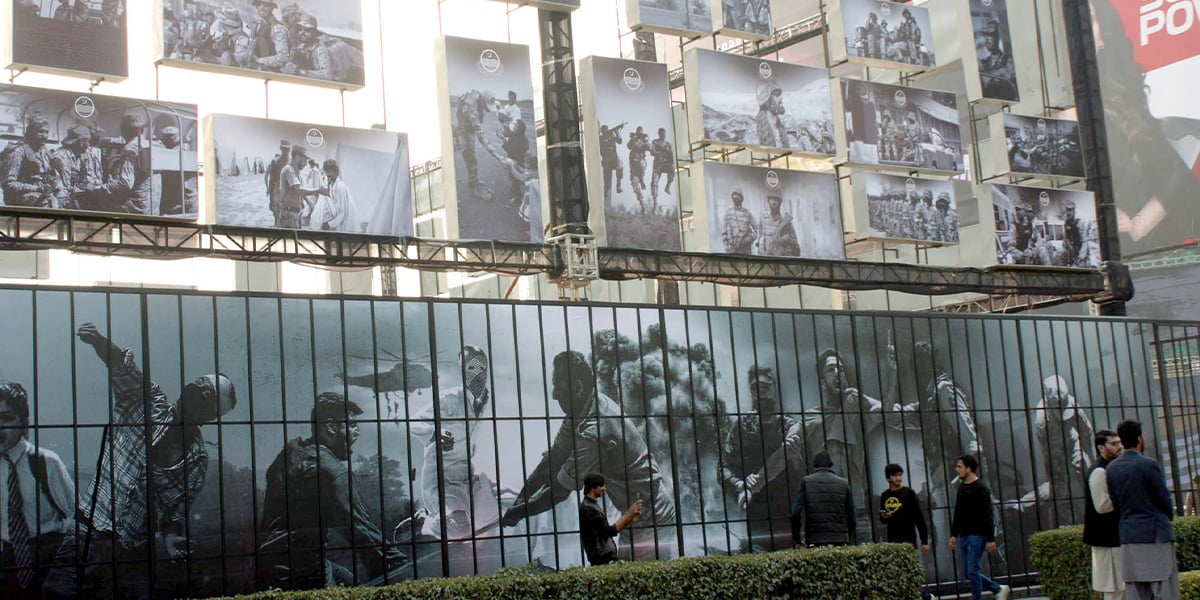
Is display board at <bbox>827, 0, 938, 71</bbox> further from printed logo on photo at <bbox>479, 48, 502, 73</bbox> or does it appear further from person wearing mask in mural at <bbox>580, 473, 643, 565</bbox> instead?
person wearing mask in mural at <bbox>580, 473, 643, 565</bbox>

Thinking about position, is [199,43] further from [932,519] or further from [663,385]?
[932,519]

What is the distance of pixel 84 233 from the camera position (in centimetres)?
2188

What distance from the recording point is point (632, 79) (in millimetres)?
27641

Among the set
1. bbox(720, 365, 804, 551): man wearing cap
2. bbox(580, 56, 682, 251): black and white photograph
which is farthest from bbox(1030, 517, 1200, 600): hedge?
bbox(580, 56, 682, 251): black and white photograph

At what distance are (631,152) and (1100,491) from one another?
1566 centimetres

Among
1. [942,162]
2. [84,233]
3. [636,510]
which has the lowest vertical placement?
[636,510]

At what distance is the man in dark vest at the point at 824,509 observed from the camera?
16.7 m

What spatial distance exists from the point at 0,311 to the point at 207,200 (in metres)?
4.76

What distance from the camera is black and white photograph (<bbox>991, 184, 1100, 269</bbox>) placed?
32.6 m

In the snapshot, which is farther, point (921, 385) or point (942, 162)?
point (942, 162)

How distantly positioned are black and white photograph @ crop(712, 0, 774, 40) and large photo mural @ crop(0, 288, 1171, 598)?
635cm

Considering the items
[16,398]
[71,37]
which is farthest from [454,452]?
[71,37]

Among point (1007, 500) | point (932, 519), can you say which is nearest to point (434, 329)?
point (932, 519)

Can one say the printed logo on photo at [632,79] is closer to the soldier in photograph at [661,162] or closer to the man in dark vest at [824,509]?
the soldier in photograph at [661,162]
